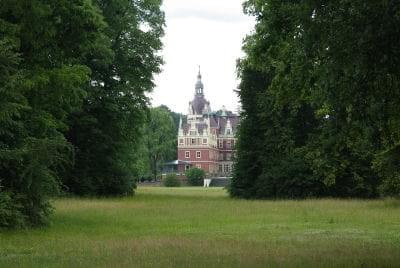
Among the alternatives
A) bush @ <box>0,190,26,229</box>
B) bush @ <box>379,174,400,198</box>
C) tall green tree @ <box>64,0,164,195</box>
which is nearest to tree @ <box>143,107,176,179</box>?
tall green tree @ <box>64,0,164,195</box>

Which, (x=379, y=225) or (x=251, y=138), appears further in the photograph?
(x=251, y=138)

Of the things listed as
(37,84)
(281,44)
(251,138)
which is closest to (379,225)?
(281,44)

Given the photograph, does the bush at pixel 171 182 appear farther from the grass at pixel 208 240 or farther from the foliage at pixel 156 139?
the grass at pixel 208 240

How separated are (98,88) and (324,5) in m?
32.7

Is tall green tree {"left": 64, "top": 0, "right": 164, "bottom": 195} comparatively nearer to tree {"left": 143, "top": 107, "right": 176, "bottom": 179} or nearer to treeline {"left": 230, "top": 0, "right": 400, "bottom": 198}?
treeline {"left": 230, "top": 0, "right": 400, "bottom": 198}

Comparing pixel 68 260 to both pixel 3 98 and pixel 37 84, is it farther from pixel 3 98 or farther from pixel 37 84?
pixel 37 84

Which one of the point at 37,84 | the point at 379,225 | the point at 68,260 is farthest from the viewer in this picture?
the point at 379,225

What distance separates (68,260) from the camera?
12656 millimetres

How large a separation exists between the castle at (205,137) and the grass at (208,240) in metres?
103

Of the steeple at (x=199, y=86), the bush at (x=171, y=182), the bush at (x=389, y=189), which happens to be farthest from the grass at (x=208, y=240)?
the steeple at (x=199, y=86)

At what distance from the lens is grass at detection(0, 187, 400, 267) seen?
1244 cm

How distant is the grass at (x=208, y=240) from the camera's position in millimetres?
12438

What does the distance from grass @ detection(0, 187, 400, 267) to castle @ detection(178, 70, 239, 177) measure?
103m

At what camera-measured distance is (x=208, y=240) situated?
54.4ft
